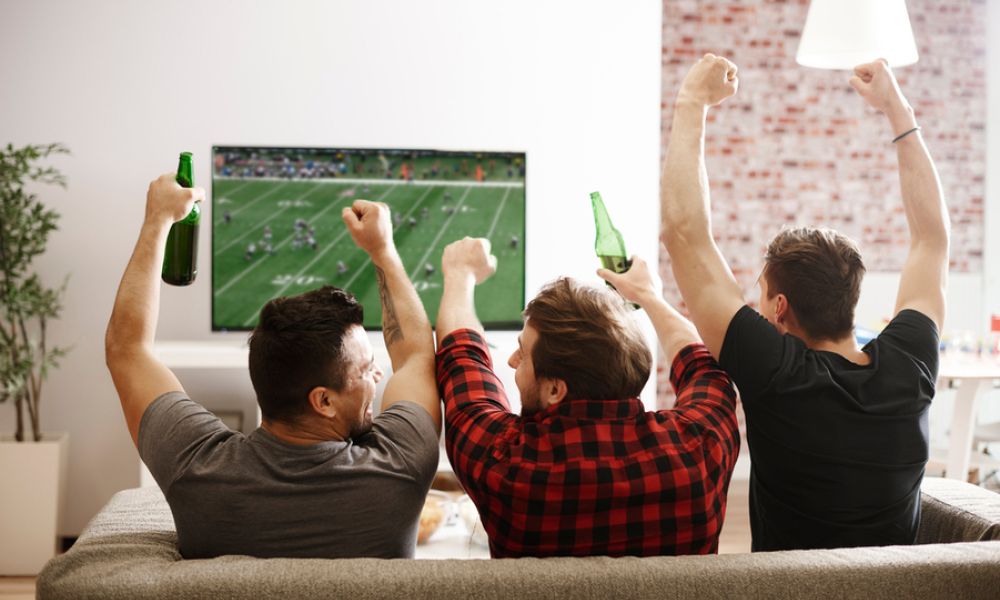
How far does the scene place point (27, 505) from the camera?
3.91m

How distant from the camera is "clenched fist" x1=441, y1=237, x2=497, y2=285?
1615 millimetres

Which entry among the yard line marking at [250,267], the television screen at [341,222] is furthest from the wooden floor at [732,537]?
the yard line marking at [250,267]

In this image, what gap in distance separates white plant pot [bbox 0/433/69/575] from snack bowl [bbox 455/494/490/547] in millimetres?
2400

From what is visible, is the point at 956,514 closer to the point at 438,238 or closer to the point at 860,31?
the point at 860,31

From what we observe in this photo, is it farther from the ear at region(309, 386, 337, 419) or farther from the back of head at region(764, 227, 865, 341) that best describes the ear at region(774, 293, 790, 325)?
the ear at region(309, 386, 337, 419)

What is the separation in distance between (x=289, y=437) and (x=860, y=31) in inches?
112

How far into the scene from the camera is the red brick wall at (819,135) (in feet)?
18.6

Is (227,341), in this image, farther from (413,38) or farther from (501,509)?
(501,509)

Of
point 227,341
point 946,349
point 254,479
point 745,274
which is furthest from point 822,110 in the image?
point 254,479

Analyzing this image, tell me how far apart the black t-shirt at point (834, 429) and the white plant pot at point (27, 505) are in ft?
10.9

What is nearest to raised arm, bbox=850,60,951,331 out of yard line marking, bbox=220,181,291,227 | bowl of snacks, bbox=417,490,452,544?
bowl of snacks, bbox=417,490,452,544

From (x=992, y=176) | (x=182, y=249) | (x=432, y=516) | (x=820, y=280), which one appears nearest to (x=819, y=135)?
(x=992, y=176)

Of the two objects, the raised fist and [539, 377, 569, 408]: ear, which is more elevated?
the raised fist

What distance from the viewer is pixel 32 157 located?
12.5 ft
